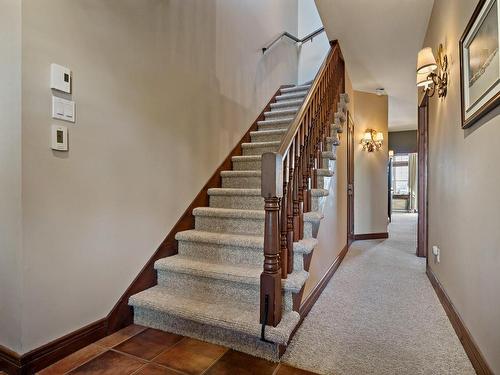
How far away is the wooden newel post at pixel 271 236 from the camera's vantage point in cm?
159

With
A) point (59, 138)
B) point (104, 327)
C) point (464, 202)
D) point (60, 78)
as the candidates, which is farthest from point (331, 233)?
point (60, 78)

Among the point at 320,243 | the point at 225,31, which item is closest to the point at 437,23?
the point at 225,31

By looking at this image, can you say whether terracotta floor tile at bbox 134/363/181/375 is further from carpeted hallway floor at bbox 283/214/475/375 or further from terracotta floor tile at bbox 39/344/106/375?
carpeted hallway floor at bbox 283/214/475/375

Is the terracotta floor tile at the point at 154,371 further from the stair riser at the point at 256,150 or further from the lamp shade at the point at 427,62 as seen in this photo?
the lamp shade at the point at 427,62

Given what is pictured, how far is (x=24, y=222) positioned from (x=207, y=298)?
1090mm

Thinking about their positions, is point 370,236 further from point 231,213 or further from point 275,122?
point 231,213

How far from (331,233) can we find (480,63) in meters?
1.93

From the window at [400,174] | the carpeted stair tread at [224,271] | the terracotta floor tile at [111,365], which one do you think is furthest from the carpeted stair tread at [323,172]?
the window at [400,174]

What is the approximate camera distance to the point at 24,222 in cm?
143

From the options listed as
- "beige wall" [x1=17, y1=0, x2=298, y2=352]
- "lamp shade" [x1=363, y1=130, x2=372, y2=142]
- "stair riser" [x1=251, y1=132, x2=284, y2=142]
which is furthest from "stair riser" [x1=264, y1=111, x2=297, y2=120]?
"lamp shade" [x1=363, y1=130, x2=372, y2=142]

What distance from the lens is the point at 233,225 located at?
2.46m

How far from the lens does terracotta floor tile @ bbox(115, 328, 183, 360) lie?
1670 mm

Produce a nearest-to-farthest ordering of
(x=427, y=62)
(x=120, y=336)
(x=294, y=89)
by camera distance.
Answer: (x=120, y=336) < (x=427, y=62) < (x=294, y=89)

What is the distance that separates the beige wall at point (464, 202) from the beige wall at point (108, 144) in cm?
192
